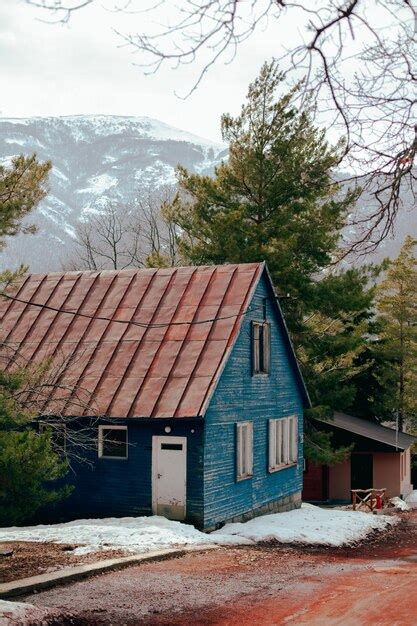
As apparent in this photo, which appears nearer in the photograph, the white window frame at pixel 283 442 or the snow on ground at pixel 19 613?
the snow on ground at pixel 19 613

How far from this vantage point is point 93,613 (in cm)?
1267

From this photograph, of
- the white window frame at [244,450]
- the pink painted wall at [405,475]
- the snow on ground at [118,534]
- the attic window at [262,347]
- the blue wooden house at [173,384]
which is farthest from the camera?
the pink painted wall at [405,475]

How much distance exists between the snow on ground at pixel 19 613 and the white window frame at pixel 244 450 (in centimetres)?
1308

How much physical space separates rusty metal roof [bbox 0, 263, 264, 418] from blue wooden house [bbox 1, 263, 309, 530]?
0.13ft

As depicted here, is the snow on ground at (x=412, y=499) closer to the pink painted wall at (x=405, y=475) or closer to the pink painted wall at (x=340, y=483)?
the pink painted wall at (x=405, y=475)

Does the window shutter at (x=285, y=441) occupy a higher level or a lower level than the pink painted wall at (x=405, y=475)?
higher

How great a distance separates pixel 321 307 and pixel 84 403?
16762 millimetres

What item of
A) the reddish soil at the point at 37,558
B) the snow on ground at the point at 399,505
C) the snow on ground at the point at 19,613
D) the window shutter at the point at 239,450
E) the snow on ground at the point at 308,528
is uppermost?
the window shutter at the point at 239,450

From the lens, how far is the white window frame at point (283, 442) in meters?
27.7

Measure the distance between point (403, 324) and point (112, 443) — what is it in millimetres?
32615

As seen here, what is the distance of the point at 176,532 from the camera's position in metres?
20.9

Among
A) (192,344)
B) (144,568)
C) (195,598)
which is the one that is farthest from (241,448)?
(195,598)

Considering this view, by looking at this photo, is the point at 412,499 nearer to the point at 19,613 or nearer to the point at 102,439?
the point at 102,439

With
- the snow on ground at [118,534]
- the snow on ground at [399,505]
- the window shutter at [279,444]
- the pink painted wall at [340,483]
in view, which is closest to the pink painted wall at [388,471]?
the pink painted wall at [340,483]
